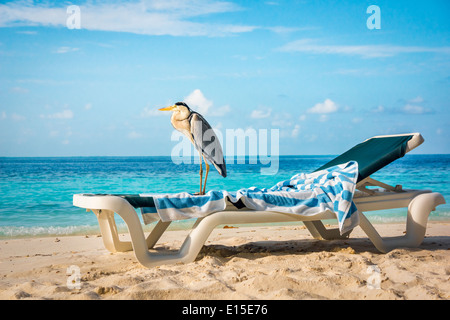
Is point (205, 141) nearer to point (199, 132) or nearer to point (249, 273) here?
point (199, 132)

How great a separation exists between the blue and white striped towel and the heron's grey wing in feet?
1.41

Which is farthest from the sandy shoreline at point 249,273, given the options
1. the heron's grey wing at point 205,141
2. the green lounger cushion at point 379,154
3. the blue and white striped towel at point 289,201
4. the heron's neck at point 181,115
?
the heron's neck at point 181,115

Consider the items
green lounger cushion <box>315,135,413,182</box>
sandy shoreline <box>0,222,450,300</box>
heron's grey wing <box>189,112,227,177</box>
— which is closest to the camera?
sandy shoreline <box>0,222,450,300</box>

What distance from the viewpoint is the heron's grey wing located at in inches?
153

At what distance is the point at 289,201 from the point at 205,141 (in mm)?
903

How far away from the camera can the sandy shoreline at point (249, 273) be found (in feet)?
8.67

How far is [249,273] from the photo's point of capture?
9.95 ft

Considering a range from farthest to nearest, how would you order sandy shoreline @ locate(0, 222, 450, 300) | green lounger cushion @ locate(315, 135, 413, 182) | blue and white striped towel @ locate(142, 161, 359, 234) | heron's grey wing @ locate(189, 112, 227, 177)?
heron's grey wing @ locate(189, 112, 227, 177), green lounger cushion @ locate(315, 135, 413, 182), blue and white striped towel @ locate(142, 161, 359, 234), sandy shoreline @ locate(0, 222, 450, 300)

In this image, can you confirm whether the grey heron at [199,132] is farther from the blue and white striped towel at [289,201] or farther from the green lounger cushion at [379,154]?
the green lounger cushion at [379,154]

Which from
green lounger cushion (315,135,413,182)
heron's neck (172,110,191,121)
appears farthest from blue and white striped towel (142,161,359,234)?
heron's neck (172,110,191,121)

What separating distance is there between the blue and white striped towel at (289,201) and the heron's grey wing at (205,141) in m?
0.43

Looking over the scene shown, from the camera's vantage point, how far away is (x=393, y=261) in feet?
11.0

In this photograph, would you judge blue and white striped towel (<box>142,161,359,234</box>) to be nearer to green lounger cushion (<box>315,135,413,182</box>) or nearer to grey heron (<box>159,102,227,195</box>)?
green lounger cushion (<box>315,135,413,182</box>)
